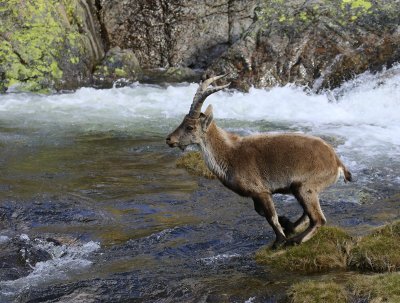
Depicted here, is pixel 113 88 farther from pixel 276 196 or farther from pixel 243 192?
pixel 243 192

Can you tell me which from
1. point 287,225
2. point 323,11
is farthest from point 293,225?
point 323,11

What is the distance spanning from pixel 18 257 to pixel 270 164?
146 inches

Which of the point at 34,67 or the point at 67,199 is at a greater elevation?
the point at 34,67

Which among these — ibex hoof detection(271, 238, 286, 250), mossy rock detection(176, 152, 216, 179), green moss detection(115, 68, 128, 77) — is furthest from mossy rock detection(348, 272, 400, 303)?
green moss detection(115, 68, 128, 77)

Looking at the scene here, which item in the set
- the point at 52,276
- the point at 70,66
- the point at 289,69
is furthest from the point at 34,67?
the point at 52,276

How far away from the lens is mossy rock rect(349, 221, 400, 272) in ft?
25.5

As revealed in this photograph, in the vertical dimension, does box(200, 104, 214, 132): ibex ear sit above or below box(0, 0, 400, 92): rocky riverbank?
below

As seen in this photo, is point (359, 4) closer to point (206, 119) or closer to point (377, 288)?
point (206, 119)

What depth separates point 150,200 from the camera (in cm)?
1142

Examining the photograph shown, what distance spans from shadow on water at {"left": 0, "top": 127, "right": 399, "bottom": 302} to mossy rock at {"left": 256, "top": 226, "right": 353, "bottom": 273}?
262mm

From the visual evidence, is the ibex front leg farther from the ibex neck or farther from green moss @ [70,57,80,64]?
green moss @ [70,57,80,64]

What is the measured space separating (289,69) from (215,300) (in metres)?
14.6

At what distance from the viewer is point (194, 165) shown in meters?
13.5

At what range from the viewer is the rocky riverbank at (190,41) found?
67.1ft
